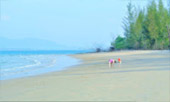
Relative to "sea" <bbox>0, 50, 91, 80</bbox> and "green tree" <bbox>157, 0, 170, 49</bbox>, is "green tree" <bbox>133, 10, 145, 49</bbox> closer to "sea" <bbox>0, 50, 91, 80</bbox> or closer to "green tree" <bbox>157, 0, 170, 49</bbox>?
"green tree" <bbox>157, 0, 170, 49</bbox>

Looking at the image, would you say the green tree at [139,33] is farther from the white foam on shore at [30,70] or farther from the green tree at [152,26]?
the white foam on shore at [30,70]

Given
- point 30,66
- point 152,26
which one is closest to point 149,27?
point 152,26

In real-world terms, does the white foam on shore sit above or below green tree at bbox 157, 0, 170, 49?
below

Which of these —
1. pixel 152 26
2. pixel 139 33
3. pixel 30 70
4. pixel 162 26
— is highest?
pixel 152 26

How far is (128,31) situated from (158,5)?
333 inches

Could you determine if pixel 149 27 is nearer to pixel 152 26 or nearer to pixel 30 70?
pixel 152 26

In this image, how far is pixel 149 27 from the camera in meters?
44.5

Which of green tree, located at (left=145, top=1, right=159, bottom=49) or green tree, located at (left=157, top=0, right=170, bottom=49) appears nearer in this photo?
green tree, located at (left=157, top=0, right=170, bottom=49)

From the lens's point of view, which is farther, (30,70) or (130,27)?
(130,27)

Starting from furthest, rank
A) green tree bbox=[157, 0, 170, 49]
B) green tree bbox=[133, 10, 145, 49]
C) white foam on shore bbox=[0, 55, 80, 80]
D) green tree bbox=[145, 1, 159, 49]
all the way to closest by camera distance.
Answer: green tree bbox=[133, 10, 145, 49] < green tree bbox=[145, 1, 159, 49] < green tree bbox=[157, 0, 170, 49] < white foam on shore bbox=[0, 55, 80, 80]

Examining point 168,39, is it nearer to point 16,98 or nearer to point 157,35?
point 157,35

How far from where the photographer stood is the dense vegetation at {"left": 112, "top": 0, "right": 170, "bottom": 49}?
43.6 m

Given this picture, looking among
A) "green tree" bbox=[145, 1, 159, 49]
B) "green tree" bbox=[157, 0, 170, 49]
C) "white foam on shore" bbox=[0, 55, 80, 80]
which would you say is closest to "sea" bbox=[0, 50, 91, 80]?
"white foam on shore" bbox=[0, 55, 80, 80]

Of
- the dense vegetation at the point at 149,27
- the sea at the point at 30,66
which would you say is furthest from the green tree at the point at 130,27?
the sea at the point at 30,66
